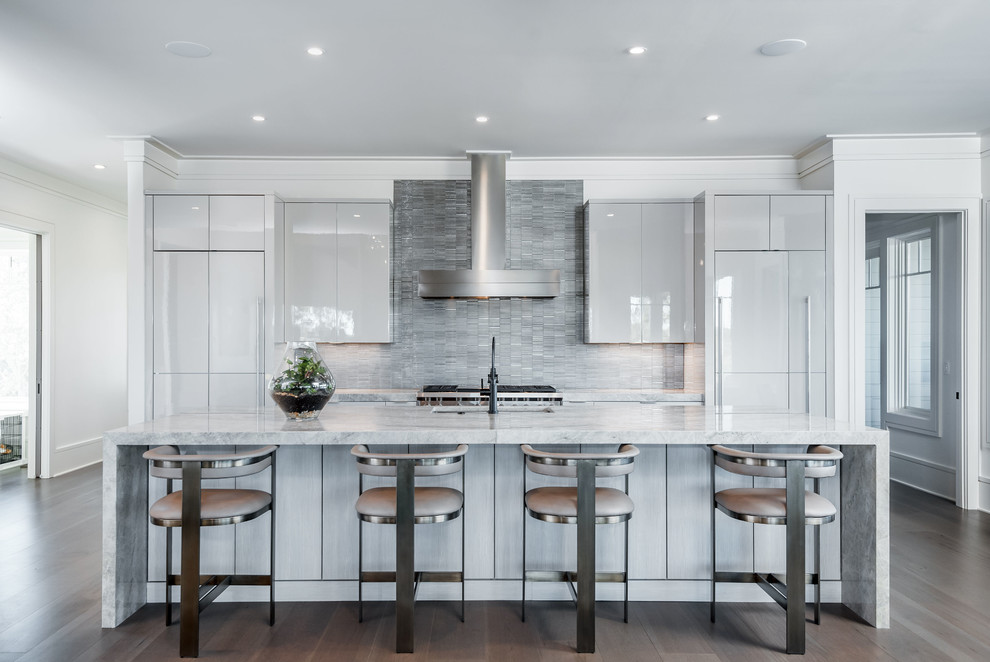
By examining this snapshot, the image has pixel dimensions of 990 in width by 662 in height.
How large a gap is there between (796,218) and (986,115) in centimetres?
133

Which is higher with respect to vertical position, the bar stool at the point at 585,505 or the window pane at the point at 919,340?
the window pane at the point at 919,340

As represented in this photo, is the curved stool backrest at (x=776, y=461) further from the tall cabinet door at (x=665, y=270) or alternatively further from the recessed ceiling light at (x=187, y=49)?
the recessed ceiling light at (x=187, y=49)

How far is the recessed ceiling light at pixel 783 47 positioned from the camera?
10.2 feet

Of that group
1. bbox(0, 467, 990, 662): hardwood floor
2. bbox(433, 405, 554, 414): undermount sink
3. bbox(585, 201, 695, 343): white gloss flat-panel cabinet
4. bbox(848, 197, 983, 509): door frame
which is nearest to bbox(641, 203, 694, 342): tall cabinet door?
bbox(585, 201, 695, 343): white gloss flat-panel cabinet

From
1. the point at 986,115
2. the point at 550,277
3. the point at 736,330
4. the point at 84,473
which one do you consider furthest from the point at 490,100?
the point at 84,473

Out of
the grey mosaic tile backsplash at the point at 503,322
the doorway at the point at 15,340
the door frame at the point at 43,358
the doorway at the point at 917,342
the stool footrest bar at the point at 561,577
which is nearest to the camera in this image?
the stool footrest bar at the point at 561,577

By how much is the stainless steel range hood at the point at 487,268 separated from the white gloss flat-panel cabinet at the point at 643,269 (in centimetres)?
51

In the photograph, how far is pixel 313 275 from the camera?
504cm

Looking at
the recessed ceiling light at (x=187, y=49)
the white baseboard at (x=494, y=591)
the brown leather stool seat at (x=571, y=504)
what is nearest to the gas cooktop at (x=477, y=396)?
the white baseboard at (x=494, y=591)

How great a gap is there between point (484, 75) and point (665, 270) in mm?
2296

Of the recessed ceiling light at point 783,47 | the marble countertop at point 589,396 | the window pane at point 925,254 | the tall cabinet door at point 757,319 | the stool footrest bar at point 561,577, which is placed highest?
the recessed ceiling light at point 783,47

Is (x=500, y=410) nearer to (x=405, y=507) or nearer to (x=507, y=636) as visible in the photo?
(x=405, y=507)

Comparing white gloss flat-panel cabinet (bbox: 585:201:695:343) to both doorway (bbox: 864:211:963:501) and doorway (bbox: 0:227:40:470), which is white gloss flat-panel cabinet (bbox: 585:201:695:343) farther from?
doorway (bbox: 0:227:40:470)

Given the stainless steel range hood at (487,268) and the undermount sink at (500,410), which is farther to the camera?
the stainless steel range hood at (487,268)
